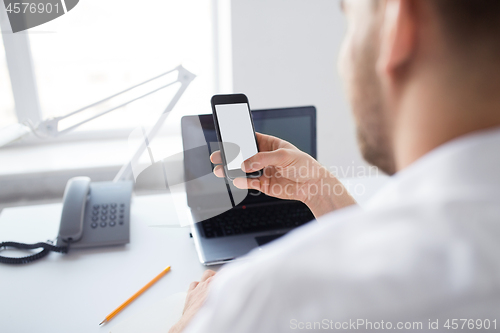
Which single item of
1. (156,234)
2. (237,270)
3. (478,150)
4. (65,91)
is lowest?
(156,234)

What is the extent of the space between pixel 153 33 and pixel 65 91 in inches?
18.9

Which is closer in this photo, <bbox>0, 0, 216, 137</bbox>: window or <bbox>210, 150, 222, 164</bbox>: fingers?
<bbox>210, 150, 222, 164</bbox>: fingers

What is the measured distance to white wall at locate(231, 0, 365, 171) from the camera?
5.48 ft

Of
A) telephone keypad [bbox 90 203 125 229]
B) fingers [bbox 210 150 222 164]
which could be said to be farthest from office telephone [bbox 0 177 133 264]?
fingers [bbox 210 150 222 164]

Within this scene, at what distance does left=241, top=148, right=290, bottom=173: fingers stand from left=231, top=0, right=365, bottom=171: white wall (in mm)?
1022

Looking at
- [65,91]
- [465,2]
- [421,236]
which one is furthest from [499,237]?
[65,91]

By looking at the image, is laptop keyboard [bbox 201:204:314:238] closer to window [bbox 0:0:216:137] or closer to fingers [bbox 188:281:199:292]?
fingers [bbox 188:281:199:292]

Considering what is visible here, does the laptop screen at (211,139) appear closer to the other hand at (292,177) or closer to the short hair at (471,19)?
the other hand at (292,177)

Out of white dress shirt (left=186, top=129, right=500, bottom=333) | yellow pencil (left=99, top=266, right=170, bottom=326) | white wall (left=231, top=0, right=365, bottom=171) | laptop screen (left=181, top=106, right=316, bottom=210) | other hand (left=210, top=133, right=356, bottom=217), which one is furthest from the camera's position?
white wall (left=231, top=0, right=365, bottom=171)

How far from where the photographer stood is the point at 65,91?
1763 mm

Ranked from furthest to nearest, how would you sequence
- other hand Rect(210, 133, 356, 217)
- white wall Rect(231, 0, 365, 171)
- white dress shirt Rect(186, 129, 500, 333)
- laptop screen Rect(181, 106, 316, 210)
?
white wall Rect(231, 0, 365, 171), laptop screen Rect(181, 106, 316, 210), other hand Rect(210, 133, 356, 217), white dress shirt Rect(186, 129, 500, 333)

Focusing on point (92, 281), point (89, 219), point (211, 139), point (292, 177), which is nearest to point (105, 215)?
point (89, 219)

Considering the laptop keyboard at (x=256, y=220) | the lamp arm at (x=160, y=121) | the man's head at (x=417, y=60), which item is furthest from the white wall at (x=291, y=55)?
the man's head at (x=417, y=60)

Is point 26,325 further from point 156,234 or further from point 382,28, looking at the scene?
point 382,28
